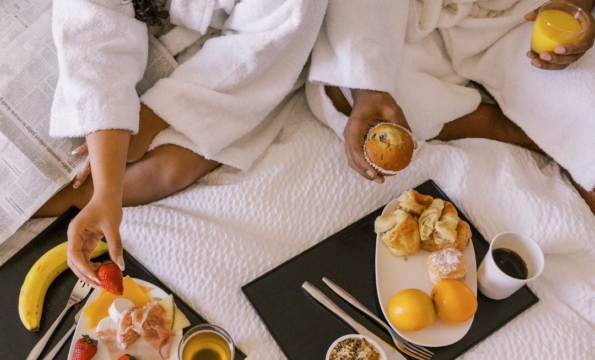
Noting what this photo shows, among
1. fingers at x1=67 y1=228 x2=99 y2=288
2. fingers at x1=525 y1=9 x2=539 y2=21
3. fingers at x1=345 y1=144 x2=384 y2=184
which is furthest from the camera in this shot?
fingers at x1=525 y1=9 x2=539 y2=21

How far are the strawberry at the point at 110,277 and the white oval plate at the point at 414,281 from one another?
0.52 metres

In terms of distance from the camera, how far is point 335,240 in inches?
47.7

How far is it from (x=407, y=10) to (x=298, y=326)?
Answer: 80 centimetres

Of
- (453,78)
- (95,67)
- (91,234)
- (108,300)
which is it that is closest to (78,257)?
(91,234)

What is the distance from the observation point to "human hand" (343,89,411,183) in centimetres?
121

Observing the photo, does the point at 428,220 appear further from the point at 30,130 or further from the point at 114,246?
the point at 30,130

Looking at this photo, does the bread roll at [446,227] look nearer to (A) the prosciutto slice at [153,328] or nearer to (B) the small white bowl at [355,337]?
(B) the small white bowl at [355,337]

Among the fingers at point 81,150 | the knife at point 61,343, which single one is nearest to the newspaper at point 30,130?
the fingers at point 81,150

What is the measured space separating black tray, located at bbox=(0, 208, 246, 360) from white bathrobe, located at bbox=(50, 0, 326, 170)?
25cm

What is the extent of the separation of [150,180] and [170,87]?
214mm

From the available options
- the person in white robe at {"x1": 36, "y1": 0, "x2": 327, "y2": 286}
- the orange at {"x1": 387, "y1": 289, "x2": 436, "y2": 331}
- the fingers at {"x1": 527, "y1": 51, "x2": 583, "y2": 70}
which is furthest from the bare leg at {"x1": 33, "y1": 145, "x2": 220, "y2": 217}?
the fingers at {"x1": 527, "y1": 51, "x2": 583, "y2": 70}

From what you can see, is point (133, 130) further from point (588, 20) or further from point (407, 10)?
point (588, 20)

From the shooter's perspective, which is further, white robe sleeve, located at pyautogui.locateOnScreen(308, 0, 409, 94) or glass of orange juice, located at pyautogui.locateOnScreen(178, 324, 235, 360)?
white robe sleeve, located at pyautogui.locateOnScreen(308, 0, 409, 94)

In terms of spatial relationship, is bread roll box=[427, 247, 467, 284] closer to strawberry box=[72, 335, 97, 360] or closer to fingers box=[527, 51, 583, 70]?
fingers box=[527, 51, 583, 70]
